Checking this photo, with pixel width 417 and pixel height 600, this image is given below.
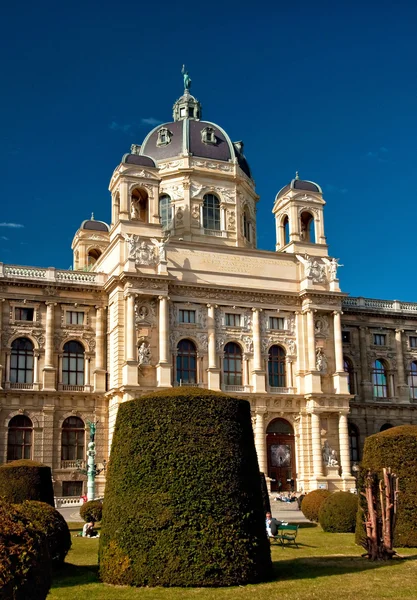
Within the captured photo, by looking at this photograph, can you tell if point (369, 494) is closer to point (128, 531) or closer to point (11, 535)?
point (128, 531)

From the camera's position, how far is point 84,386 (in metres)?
48.8

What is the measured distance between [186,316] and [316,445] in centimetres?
1231

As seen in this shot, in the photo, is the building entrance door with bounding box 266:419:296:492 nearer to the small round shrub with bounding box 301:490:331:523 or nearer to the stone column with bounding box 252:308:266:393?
the stone column with bounding box 252:308:266:393

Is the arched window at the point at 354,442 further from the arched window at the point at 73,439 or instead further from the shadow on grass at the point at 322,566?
the shadow on grass at the point at 322,566

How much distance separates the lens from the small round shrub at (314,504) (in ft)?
109

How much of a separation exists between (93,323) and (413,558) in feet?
109

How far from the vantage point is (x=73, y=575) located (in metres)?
18.2

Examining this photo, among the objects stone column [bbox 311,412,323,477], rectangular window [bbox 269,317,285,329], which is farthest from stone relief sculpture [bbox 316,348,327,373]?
stone column [bbox 311,412,323,477]

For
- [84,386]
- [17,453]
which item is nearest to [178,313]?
[84,386]

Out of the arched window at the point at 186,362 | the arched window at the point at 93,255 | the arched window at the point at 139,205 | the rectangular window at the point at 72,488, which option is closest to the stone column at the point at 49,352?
the rectangular window at the point at 72,488

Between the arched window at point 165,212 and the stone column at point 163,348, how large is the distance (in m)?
10.5

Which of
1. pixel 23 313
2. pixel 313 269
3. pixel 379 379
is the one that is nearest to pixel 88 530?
pixel 23 313

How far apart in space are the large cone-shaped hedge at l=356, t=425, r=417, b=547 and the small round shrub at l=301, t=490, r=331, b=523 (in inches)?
390

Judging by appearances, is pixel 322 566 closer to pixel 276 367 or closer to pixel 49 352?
pixel 49 352
